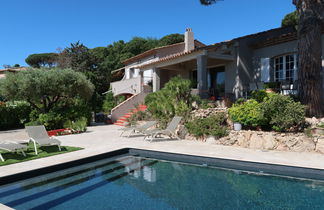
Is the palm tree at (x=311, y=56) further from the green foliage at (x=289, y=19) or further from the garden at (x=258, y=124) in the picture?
the green foliage at (x=289, y=19)

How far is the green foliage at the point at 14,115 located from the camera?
59.4ft

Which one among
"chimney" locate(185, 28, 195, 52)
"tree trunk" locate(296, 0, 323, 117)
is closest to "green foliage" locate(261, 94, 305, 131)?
"tree trunk" locate(296, 0, 323, 117)

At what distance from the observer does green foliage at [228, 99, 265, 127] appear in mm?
9672

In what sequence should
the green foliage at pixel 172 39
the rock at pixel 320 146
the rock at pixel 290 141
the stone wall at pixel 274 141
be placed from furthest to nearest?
1. the green foliage at pixel 172 39
2. the rock at pixel 290 141
3. the stone wall at pixel 274 141
4. the rock at pixel 320 146

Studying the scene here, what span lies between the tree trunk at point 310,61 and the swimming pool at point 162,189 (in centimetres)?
581

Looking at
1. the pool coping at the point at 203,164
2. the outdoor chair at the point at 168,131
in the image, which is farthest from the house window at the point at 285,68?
the pool coping at the point at 203,164

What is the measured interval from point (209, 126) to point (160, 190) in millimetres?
5714

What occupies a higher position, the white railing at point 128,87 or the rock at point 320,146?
the white railing at point 128,87

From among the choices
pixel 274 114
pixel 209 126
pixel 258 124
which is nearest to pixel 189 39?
pixel 209 126

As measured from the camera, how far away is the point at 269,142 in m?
8.91

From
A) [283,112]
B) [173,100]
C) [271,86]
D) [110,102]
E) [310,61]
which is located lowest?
[283,112]

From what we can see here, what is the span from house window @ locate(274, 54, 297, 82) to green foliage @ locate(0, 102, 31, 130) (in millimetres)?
19552

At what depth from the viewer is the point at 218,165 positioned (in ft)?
24.0

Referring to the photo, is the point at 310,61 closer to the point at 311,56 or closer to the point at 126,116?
the point at 311,56
